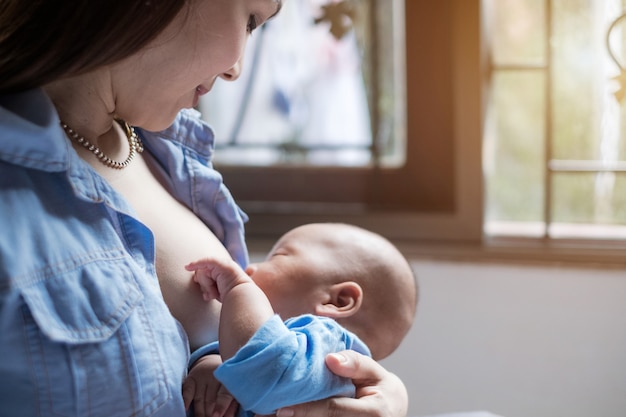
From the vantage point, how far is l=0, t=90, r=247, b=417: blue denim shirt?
2.87 feet

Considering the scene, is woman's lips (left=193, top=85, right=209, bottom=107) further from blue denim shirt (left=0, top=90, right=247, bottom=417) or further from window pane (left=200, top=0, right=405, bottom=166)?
window pane (left=200, top=0, right=405, bottom=166)

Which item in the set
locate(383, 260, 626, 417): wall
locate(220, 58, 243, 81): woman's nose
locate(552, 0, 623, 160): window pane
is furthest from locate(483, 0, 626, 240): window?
locate(220, 58, 243, 81): woman's nose

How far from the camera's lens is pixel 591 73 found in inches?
77.0

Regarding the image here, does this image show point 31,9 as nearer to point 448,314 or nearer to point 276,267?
point 276,267

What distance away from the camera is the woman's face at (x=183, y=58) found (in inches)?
39.3

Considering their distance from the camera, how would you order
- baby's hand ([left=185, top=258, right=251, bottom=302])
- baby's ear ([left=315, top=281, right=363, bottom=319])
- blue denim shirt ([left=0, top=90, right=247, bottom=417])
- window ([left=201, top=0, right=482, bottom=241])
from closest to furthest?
→ blue denim shirt ([left=0, top=90, right=247, bottom=417]) → baby's hand ([left=185, top=258, right=251, bottom=302]) → baby's ear ([left=315, top=281, right=363, bottom=319]) → window ([left=201, top=0, right=482, bottom=241])

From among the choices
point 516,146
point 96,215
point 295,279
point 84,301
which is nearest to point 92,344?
point 84,301

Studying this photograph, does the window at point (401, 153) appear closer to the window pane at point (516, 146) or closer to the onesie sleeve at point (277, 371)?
the window pane at point (516, 146)

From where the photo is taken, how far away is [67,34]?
92cm

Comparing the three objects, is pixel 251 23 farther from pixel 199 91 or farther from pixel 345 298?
pixel 345 298

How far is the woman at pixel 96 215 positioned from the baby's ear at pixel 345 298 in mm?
172

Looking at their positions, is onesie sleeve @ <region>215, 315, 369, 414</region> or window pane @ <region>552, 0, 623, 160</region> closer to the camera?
onesie sleeve @ <region>215, 315, 369, 414</region>

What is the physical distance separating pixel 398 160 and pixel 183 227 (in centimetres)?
102

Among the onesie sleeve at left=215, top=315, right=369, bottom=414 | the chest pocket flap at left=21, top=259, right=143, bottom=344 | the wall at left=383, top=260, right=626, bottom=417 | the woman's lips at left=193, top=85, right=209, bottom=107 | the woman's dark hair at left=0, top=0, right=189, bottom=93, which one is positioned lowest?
the wall at left=383, top=260, right=626, bottom=417
